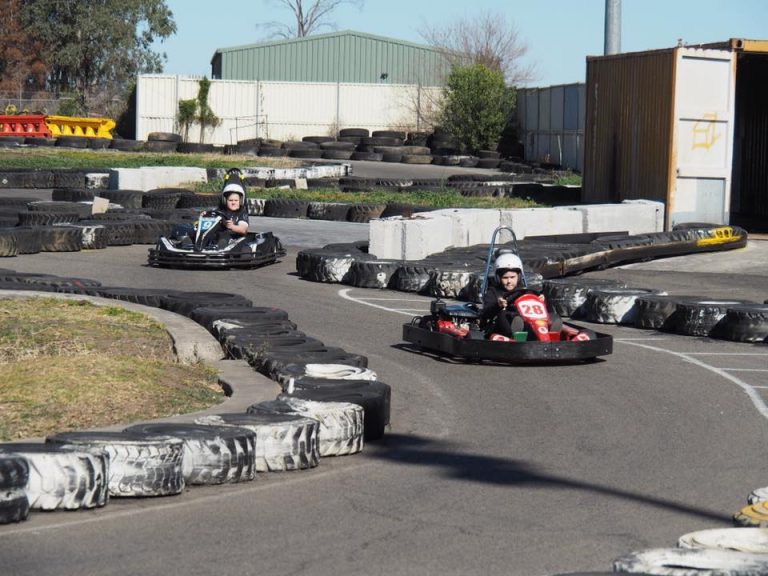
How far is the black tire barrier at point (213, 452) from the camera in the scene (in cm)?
581

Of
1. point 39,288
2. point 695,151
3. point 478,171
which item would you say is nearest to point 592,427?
point 39,288

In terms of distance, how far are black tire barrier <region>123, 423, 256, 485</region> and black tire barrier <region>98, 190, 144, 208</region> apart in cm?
1654

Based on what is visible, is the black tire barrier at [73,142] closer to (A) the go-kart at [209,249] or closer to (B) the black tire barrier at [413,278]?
(A) the go-kart at [209,249]

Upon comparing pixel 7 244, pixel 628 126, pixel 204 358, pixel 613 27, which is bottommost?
pixel 204 358

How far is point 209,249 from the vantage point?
1488cm

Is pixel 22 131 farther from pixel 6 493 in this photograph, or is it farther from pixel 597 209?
pixel 6 493

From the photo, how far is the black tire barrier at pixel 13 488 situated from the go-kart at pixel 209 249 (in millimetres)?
9662

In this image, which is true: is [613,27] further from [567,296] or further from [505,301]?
[505,301]

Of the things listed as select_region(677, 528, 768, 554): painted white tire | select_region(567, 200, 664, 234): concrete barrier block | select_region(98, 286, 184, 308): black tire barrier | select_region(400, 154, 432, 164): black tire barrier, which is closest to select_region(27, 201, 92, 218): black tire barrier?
select_region(567, 200, 664, 234): concrete barrier block

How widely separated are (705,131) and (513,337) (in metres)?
10.2

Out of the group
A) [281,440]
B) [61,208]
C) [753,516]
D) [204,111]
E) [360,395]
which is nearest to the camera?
[753,516]

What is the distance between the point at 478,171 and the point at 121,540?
104 feet

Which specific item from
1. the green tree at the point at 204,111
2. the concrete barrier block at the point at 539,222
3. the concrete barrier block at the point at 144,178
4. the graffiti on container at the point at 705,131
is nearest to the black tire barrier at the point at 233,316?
the concrete barrier block at the point at 539,222

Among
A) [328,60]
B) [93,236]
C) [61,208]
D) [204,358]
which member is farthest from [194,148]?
[204,358]
